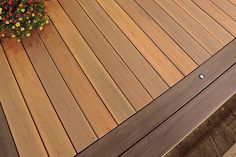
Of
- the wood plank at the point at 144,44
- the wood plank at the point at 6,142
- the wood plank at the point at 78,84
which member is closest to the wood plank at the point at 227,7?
the wood plank at the point at 144,44

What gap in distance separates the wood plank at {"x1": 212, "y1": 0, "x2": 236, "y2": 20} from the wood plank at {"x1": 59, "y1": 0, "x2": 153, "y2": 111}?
0.82 meters

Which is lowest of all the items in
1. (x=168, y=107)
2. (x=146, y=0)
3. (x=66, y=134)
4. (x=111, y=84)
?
(x=168, y=107)

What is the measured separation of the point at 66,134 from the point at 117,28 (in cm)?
77

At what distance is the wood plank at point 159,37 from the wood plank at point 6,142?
3.21 ft

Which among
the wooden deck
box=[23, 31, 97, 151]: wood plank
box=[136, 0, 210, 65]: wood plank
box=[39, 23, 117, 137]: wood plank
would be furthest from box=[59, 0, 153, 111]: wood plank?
box=[136, 0, 210, 65]: wood plank

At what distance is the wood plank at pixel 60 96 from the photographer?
4.58 ft

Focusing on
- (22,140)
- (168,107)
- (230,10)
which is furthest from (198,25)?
(22,140)

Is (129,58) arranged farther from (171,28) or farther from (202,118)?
(202,118)

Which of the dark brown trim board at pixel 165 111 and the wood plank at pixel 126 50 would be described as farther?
the wood plank at pixel 126 50

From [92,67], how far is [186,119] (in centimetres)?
60

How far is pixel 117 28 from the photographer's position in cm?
180

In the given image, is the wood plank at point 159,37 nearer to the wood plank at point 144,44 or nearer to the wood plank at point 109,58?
the wood plank at point 144,44

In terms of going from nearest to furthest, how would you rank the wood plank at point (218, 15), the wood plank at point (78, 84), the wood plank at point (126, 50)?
the wood plank at point (78, 84) < the wood plank at point (126, 50) < the wood plank at point (218, 15)

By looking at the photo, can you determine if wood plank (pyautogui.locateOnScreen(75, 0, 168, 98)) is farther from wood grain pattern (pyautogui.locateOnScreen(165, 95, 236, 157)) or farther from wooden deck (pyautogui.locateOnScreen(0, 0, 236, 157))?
wood grain pattern (pyautogui.locateOnScreen(165, 95, 236, 157))
